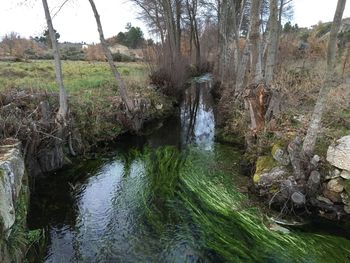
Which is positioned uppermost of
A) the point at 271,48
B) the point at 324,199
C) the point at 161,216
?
the point at 271,48

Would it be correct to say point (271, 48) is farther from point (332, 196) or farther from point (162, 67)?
point (162, 67)

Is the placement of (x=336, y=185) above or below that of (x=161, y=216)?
above

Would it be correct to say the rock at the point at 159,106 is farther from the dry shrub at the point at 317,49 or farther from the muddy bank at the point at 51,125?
the dry shrub at the point at 317,49

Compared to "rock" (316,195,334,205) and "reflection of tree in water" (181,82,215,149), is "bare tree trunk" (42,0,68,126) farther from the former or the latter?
"rock" (316,195,334,205)

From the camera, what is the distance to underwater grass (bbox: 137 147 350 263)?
5.04m

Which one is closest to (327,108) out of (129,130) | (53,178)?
(129,130)

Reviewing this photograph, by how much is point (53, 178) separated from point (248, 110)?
593cm

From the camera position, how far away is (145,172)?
8.43m

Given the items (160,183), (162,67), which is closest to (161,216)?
(160,183)

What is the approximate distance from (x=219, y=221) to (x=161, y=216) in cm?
114

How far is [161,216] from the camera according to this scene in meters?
6.23

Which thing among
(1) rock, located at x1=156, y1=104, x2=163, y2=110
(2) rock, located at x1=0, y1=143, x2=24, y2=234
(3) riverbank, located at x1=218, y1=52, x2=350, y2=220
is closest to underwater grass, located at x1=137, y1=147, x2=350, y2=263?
(3) riverbank, located at x1=218, y1=52, x2=350, y2=220

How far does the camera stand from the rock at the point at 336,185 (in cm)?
600

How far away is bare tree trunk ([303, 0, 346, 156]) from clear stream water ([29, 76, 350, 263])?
175 centimetres
